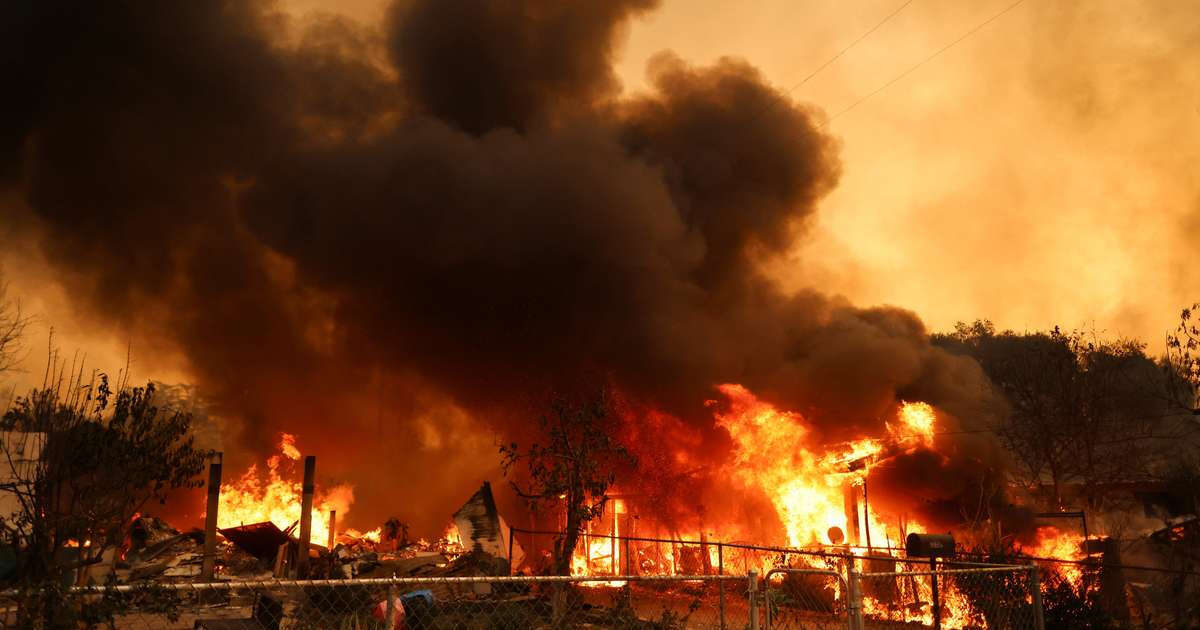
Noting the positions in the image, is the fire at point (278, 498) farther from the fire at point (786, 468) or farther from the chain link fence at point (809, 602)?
the chain link fence at point (809, 602)

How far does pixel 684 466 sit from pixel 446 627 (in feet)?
47.0

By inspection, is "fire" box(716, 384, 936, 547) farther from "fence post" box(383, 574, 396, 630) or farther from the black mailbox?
"fence post" box(383, 574, 396, 630)

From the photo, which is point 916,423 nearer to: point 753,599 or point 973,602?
point 973,602

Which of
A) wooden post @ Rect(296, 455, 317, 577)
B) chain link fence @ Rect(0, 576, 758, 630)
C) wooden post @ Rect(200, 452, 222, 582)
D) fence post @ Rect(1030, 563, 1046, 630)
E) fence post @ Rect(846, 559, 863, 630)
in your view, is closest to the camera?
chain link fence @ Rect(0, 576, 758, 630)

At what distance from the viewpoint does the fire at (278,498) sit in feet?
90.6

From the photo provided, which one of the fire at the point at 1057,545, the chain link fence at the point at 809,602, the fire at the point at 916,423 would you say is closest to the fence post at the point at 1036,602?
the chain link fence at the point at 809,602

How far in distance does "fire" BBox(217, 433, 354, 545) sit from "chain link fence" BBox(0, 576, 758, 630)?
14.2 metres

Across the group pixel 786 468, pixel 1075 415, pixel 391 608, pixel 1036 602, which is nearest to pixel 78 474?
pixel 391 608

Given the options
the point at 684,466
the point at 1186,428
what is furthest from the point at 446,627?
the point at 1186,428

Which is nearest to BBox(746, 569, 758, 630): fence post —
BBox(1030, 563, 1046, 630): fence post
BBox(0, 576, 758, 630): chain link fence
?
BBox(0, 576, 758, 630): chain link fence

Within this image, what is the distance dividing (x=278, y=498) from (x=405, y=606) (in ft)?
71.8

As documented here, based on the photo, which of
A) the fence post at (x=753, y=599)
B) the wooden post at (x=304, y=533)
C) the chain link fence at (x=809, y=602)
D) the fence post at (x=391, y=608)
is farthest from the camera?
the wooden post at (x=304, y=533)

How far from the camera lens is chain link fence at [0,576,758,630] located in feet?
16.5

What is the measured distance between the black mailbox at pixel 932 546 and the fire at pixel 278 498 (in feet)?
68.7
